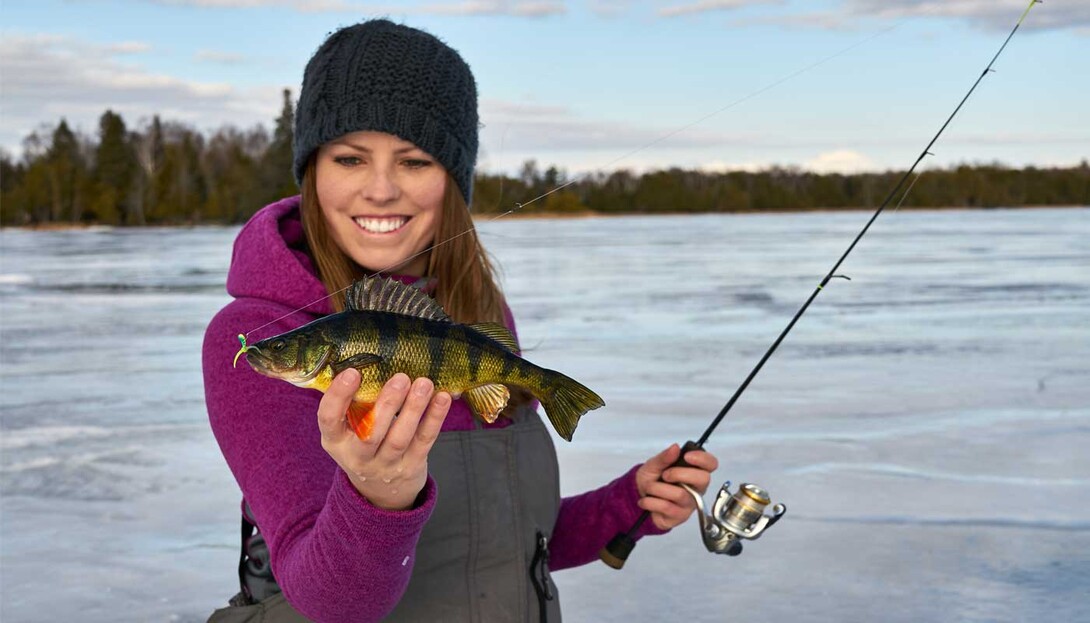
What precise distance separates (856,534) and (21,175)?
66844 mm

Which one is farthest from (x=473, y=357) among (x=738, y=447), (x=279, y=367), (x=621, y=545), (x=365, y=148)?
(x=738, y=447)

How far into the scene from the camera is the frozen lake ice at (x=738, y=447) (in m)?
4.48

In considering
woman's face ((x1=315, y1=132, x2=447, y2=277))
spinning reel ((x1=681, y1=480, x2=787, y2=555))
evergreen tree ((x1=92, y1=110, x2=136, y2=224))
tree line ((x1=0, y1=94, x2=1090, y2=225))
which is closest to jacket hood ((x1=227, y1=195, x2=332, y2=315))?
woman's face ((x1=315, y1=132, x2=447, y2=277))

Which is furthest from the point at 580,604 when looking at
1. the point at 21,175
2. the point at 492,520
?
the point at 21,175

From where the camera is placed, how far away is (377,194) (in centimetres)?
252

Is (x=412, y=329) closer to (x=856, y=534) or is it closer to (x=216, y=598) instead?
(x=216, y=598)

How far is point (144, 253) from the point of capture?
27.0 meters

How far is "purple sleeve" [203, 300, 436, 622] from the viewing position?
195cm

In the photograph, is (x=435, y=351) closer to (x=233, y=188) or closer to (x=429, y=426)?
(x=429, y=426)

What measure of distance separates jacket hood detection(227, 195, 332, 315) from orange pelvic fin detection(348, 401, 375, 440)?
2.40 ft

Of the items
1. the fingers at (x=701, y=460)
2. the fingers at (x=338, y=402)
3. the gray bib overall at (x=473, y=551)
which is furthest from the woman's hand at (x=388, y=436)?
the fingers at (x=701, y=460)

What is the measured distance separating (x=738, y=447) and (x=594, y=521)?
345 centimetres

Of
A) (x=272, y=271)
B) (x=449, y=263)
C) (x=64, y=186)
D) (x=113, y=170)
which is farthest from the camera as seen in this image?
A: (x=113, y=170)

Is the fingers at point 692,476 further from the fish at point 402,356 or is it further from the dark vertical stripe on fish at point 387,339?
the dark vertical stripe on fish at point 387,339
